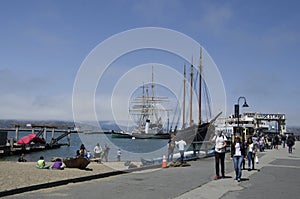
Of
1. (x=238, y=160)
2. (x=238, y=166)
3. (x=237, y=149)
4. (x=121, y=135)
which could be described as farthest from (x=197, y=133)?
(x=121, y=135)

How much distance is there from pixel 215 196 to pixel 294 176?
6585 millimetres

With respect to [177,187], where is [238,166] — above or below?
above

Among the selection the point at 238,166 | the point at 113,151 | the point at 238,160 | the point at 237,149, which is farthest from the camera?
the point at 113,151

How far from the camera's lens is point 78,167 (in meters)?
17.1

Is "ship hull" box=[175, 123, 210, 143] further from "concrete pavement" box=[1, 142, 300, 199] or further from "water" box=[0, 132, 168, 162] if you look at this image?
"concrete pavement" box=[1, 142, 300, 199]

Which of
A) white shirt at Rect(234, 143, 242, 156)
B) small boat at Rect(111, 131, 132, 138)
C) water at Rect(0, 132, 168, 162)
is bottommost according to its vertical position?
water at Rect(0, 132, 168, 162)

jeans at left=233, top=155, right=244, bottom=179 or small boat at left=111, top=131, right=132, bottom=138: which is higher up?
jeans at left=233, top=155, right=244, bottom=179

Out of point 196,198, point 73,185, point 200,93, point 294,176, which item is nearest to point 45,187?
point 73,185

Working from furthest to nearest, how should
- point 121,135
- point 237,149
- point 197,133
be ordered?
point 121,135 < point 197,133 < point 237,149

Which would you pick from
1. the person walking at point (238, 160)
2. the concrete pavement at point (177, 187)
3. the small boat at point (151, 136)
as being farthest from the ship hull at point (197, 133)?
the small boat at point (151, 136)

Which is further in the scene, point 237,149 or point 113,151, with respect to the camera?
point 113,151

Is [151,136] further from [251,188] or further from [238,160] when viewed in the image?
[251,188]

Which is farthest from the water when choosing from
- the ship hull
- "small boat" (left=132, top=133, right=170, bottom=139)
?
"small boat" (left=132, top=133, right=170, bottom=139)

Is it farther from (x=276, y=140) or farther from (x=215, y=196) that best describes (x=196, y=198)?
(x=276, y=140)
